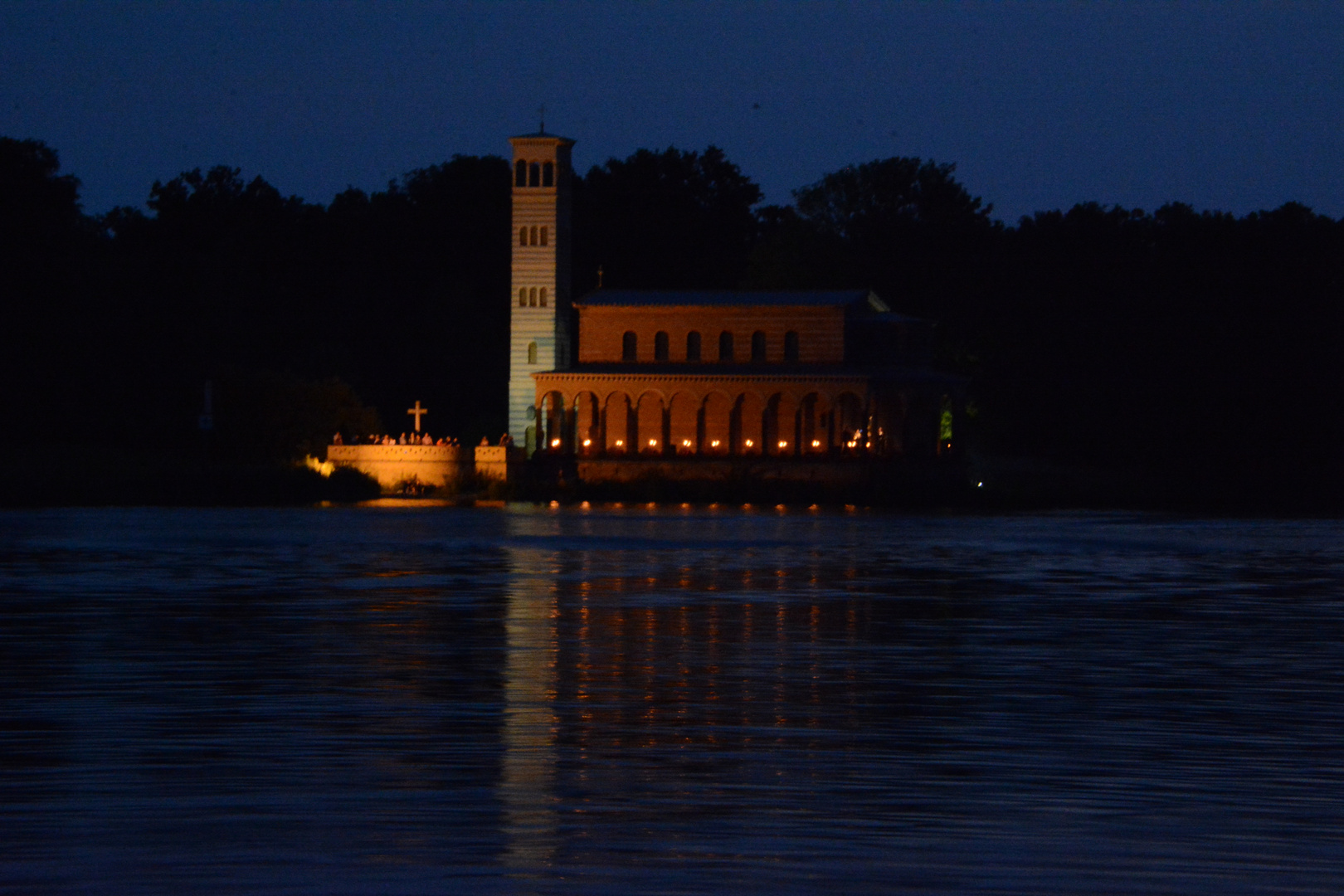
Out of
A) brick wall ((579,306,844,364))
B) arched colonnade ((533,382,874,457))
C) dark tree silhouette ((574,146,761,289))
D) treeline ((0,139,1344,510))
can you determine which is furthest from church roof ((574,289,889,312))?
dark tree silhouette ((574,146,761,289))

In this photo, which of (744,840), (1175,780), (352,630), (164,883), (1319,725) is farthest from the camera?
(352,630)

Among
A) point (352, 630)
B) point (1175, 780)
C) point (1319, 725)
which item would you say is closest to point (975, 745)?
point (1175, 780)

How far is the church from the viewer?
257 ft

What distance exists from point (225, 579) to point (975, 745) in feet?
66.5

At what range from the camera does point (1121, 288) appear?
9306 centimetres

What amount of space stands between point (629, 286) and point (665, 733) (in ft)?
312

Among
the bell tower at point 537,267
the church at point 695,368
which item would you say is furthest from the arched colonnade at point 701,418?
the bell tower at point 537,267

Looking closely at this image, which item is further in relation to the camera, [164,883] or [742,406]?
[742,406]

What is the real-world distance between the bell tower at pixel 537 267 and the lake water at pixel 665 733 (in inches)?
1898

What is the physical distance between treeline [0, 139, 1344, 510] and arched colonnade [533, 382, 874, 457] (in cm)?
885

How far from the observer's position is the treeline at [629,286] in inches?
3095

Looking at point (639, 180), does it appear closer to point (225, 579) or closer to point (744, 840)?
point (225, 579)

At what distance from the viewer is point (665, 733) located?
15.6 metres

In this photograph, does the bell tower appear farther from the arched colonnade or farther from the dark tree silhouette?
the dark tree silhouette
